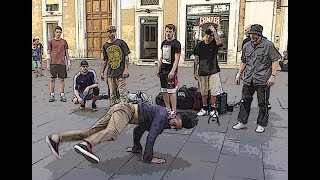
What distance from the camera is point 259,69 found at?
16.1 feet

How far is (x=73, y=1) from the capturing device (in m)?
17.9

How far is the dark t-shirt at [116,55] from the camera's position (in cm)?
585

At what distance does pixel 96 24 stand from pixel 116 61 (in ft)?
Result: 43.0

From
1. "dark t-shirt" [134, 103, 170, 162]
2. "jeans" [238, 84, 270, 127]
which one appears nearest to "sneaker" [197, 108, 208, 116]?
"jeans" [238, 84, 270, 127]

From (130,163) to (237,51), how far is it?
40.5 feet

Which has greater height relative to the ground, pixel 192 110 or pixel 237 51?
pixel 237 51

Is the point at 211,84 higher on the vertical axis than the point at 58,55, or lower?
lower

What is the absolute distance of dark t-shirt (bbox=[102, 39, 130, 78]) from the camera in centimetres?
585

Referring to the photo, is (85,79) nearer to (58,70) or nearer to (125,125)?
(58,70)

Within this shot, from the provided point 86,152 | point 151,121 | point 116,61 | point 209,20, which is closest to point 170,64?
point 116,61
